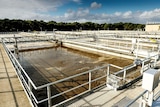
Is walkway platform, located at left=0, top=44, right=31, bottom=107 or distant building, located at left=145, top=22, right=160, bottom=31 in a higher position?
distant building, located at left=145, top=22, right=160, bottom=31

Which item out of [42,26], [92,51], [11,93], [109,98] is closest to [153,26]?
[92,51]

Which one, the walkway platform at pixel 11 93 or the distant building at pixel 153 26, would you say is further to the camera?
the distant building at pixel 153 26

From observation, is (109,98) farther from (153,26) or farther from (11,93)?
(153,26)

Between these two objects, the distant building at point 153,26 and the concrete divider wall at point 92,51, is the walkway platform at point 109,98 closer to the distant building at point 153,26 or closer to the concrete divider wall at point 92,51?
the concrete divider wall at point 92,51

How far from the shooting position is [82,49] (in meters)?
15.3

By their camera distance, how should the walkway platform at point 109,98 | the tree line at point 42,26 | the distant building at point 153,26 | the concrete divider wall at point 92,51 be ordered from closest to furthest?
the walkway platform at point 109,98, the concrete divider wall at point 92,51, the distant building at point 153,26, the tree line at point 42,26

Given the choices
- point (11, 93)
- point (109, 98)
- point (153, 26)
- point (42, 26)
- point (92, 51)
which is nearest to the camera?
point (11, 93)

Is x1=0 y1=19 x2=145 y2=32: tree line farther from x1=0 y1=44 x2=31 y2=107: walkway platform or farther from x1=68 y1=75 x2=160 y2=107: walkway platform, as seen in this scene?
x1=68 y1=75 x2=160 y2=107: walkway platform

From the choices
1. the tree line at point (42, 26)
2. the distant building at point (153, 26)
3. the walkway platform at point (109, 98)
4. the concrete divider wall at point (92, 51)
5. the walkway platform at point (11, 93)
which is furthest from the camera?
the tree line at point (42, 26)

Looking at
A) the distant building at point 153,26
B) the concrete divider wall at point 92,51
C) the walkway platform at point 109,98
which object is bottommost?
the walkway platform at point 109,98

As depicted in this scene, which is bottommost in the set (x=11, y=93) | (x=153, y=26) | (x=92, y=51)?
(x=92, y=51)

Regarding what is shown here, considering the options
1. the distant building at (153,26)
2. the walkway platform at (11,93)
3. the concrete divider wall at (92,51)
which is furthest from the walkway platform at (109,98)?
the distant building at (153,26)

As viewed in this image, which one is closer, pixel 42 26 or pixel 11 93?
pixel 11 93

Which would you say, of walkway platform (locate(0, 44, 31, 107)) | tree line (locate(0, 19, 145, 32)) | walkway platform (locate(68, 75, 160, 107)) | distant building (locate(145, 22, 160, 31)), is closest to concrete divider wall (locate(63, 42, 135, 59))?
walkway platform (locate(68, 75, 160, 107))
